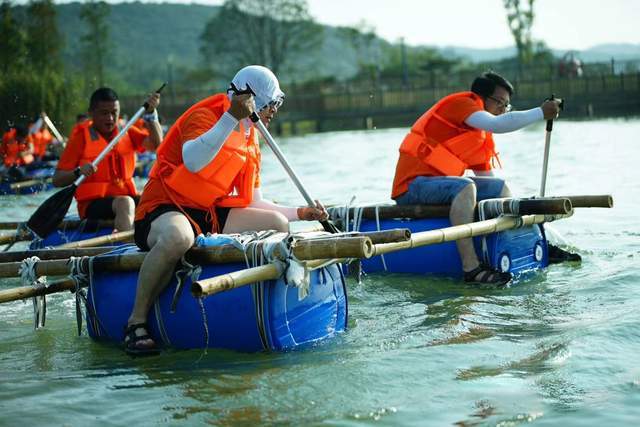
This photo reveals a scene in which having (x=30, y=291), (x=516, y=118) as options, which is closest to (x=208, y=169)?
(x=30, y=291)

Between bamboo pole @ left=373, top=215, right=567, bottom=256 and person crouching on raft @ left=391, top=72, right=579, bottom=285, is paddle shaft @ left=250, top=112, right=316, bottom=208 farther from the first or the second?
person crouching on raft @ left=391, top=72, right=579, bottom=285

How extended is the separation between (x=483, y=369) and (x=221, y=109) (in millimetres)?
1917

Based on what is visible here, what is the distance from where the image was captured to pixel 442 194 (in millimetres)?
7391

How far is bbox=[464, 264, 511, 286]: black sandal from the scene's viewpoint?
7027 millimetres

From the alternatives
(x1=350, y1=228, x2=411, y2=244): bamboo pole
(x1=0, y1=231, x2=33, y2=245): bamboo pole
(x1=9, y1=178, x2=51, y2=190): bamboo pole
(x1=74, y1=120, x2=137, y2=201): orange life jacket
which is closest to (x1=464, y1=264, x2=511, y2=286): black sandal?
(x1=350, y1=228, x2=411, y2=244): bamboo pole

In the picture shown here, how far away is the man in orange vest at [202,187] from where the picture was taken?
204 inches

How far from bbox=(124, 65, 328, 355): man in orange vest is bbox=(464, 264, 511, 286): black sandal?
170cm

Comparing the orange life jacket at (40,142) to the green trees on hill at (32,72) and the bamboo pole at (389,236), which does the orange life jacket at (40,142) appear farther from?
the bamboo pole at (389,236)

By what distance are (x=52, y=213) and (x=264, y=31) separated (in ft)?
261

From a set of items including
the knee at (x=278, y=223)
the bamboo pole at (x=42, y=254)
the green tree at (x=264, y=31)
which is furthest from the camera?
the green tree at (x=264, y=31)

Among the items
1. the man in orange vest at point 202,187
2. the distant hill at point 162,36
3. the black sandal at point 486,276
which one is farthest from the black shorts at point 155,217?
the distant hill at point 162,36

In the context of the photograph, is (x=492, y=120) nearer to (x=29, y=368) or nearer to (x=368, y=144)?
(x=29, y=368)

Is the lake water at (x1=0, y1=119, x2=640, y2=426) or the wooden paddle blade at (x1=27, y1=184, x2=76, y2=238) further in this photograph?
the wooden paddle blade at (x1=27, y1=184, x2=76, y2=238)

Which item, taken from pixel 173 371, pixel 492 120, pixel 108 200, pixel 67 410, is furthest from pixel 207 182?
pixel 108 200
